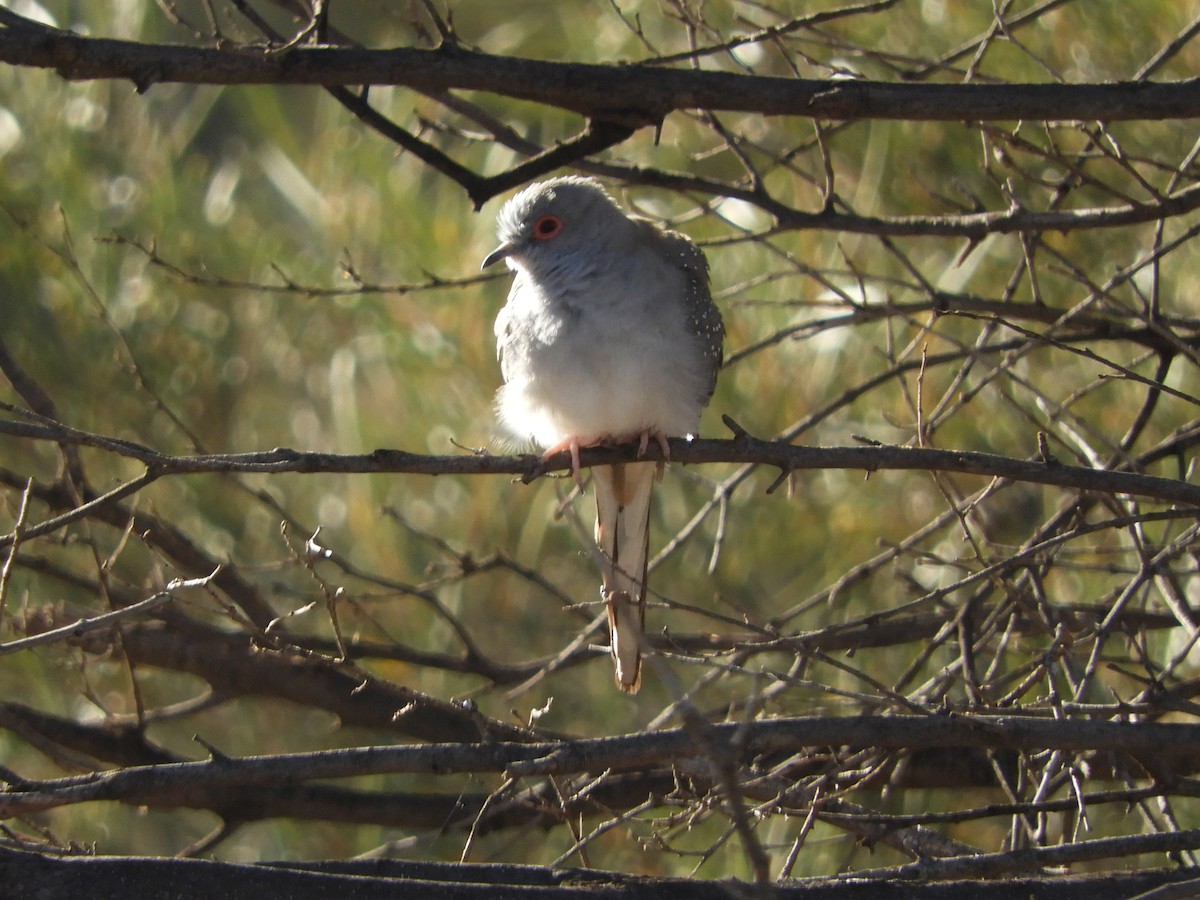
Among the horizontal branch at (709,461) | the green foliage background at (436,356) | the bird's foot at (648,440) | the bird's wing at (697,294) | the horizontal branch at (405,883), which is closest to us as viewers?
the horizontal branch at (405,883)

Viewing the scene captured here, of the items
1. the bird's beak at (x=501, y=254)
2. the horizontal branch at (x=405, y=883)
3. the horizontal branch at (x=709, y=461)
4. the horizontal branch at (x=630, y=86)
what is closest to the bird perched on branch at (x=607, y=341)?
the bird's beak at (x=501, y=254)

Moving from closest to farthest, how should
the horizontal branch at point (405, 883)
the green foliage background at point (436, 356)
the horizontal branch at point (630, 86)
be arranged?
the horizontal branch at point (405, 883) < the horizontal branch at point (630, 86) < the green foliage background at point (436, 356)

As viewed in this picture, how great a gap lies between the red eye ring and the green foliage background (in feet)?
3.21

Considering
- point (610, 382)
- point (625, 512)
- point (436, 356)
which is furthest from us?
point (436, 356)

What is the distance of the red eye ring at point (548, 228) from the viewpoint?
4207mm

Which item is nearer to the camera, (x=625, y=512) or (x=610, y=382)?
(x=610, y=382)

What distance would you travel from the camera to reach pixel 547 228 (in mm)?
4230

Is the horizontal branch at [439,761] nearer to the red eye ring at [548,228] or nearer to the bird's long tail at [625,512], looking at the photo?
the bird's long tail at [625,512]

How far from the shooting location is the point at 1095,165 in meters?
5.07

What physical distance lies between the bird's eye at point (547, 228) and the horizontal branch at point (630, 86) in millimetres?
1277

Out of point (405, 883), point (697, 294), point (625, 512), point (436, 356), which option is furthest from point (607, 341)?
point (436, 356)

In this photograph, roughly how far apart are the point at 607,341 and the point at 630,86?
110cm

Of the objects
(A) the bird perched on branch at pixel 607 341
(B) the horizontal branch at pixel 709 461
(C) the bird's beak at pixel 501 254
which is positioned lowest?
(B) the horizontal branch at pixel 709 461

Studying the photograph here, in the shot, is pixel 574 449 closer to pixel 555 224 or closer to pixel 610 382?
pixel 610 382
